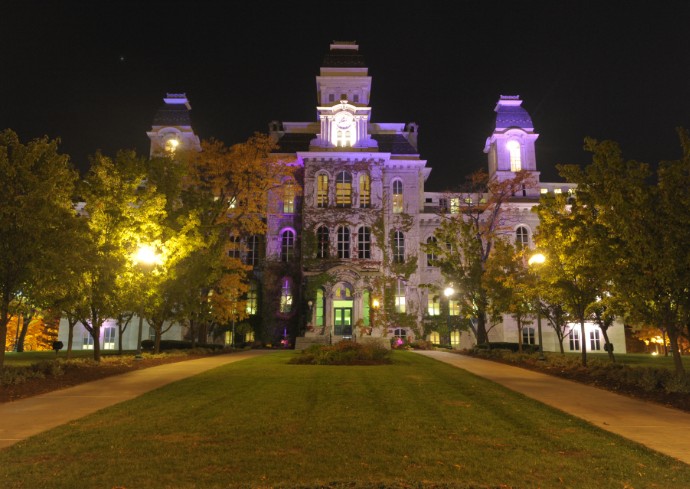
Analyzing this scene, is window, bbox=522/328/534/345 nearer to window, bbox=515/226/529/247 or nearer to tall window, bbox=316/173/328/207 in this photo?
window, bbox=515/226/529/247

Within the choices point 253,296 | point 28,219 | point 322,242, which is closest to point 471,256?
point 322,242

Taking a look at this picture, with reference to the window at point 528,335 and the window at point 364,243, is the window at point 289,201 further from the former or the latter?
the window at point 528,335

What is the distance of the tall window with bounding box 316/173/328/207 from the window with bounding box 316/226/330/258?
1.95m

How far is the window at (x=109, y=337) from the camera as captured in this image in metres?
43.4

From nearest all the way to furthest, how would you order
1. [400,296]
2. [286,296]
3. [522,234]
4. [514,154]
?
[400,296] → [286,296] → [522,234] → [514,154]

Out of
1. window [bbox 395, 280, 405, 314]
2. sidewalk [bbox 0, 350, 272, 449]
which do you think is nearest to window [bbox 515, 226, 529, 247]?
window [bbox 395, 280, 405, 314]

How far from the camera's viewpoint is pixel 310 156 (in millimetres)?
41656

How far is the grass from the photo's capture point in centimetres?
651

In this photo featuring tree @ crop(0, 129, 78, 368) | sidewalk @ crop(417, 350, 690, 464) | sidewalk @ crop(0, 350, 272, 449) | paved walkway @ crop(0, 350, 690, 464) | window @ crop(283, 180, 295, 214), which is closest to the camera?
sidewalk @ crop(417, 350, 690, 464)

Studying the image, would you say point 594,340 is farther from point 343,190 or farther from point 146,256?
point 146,256

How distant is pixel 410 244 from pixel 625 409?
3094 cm

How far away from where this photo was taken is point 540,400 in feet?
41.9

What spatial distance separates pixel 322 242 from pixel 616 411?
30353 millimetres

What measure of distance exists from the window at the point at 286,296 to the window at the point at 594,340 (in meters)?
24.5
